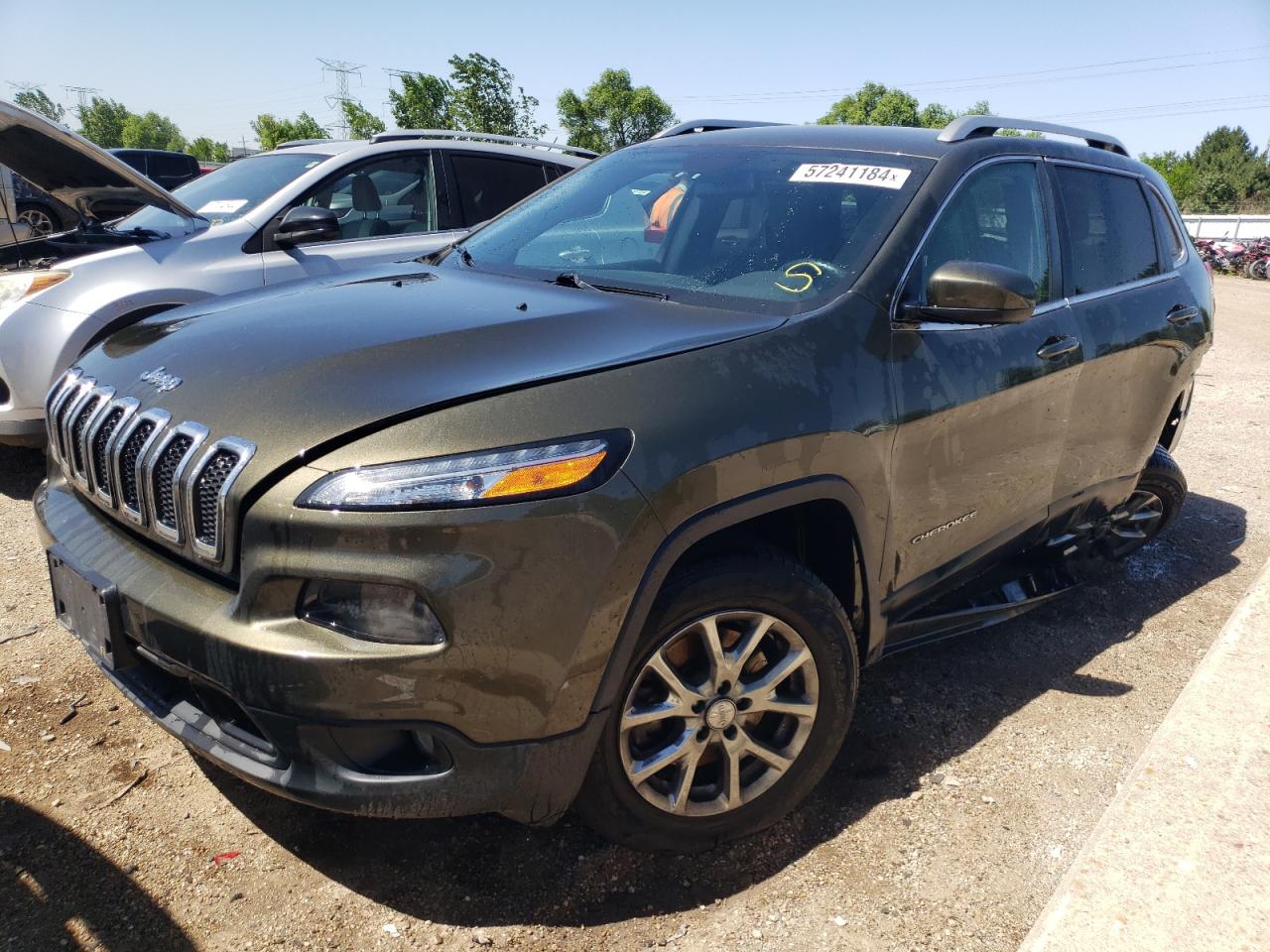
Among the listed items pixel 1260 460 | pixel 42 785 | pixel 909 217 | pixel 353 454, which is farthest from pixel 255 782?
pixel 1260 460

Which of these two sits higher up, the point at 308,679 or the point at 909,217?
the point at 909,217

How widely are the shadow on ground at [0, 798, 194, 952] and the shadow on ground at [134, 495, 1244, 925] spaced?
0.34 m

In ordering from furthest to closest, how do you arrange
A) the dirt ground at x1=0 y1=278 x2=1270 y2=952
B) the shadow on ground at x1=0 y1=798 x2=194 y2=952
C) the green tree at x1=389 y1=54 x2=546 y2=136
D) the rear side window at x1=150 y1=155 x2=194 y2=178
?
the green tree at x1=389 y1=54 x2=546 y2=136 < the rear side window at x1=150 y1=155 x2=194 y2=178 < the dirt ground at x1=0 y1=278 x2=1270 y2=952 < the shadow on ground at x1=0 y1=798 x2=194 y2=952

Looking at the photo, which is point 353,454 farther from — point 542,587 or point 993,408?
point 993,408

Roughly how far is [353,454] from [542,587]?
1.46 ft

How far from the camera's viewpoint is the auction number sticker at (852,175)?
2.77 m

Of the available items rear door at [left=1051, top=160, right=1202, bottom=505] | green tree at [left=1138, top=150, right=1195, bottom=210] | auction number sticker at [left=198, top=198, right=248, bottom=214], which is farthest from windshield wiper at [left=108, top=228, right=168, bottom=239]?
green tree at [left=1138, top=150, right=1195, bottom=210]

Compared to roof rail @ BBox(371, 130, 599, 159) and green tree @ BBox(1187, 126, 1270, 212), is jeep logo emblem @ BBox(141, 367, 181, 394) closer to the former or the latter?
roof rail @ BBox(371, 130, 599, 159)

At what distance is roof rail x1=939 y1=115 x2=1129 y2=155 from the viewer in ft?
9.89

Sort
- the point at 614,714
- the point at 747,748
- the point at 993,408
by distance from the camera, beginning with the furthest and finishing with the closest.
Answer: the point at 993,408 < the point at 747,748 < the point at 614,714

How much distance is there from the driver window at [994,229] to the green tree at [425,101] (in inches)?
1376

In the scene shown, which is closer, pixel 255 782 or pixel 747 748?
pixel 255 782

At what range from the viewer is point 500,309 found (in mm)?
2395

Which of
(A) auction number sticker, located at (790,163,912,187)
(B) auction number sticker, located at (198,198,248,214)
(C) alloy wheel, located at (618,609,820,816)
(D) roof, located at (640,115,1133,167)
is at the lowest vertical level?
(C) alloy wheel, located at (618,609,820,816)
